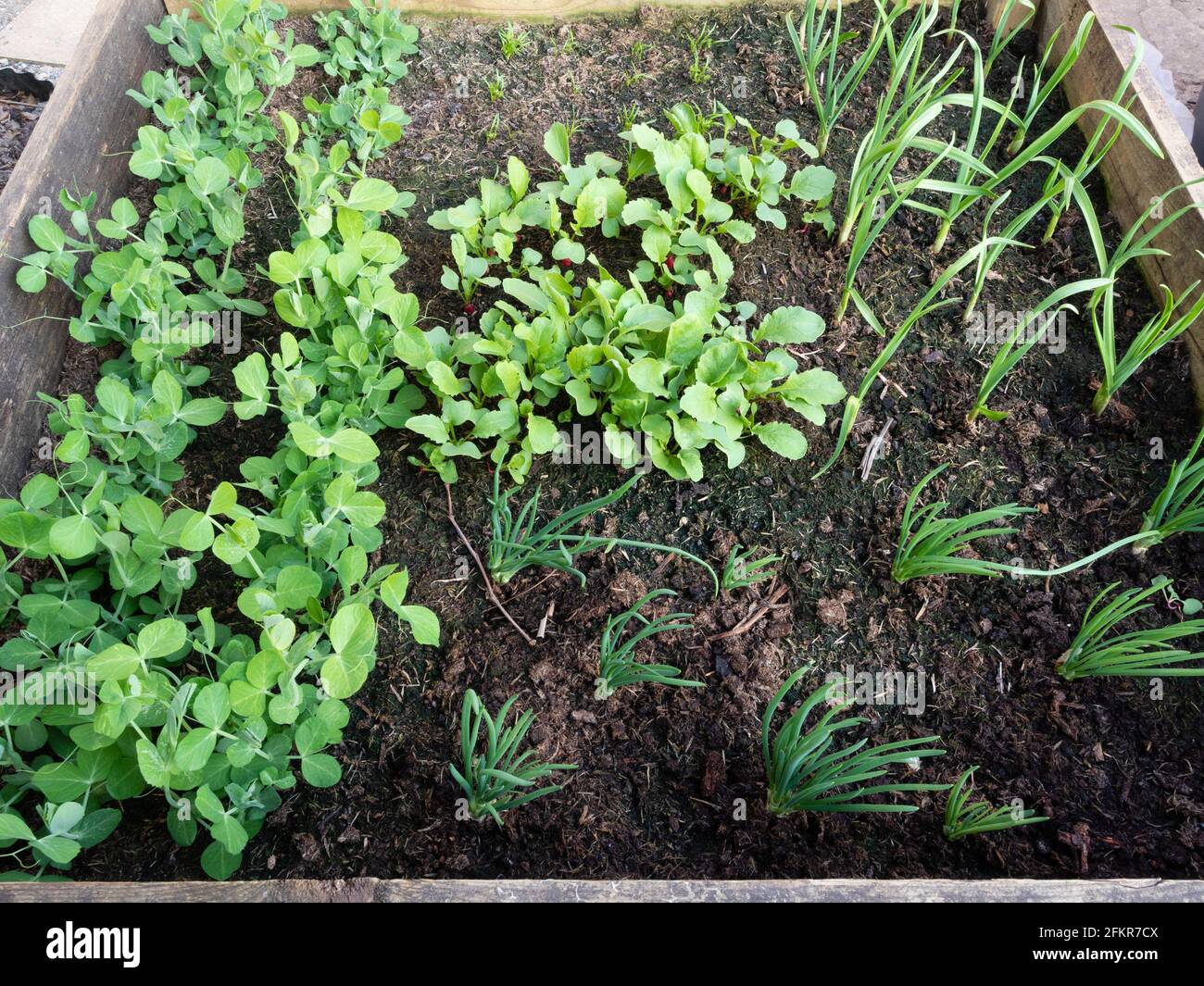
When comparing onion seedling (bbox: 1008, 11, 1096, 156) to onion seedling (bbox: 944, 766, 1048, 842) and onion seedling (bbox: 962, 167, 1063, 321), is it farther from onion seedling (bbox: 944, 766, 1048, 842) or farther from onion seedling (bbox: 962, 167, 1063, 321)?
onion seedling (bbox: 944, 766, 1048, 842)

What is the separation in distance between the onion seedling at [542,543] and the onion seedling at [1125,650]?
687 millimetres

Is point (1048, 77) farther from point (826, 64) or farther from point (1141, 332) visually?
point (1141, 332)

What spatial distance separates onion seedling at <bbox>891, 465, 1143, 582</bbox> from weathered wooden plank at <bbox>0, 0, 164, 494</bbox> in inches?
75.3

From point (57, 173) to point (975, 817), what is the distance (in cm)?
246

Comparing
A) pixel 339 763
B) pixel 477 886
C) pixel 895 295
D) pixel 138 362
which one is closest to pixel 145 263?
pixel 138 362

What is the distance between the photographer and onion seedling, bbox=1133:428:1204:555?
66.0 inches

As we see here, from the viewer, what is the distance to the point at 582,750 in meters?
1.65

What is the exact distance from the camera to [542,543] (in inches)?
73.2

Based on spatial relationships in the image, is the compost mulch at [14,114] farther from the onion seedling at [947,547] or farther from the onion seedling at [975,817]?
the onion seedling at [975,817]

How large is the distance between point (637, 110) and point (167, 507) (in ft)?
5.33

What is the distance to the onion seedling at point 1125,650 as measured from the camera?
1516 millimetres

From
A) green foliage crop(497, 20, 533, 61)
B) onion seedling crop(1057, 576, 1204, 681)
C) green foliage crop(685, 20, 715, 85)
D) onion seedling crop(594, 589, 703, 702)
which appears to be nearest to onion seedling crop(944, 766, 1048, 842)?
onion seedling crop(1057, 576, 1204, 681)

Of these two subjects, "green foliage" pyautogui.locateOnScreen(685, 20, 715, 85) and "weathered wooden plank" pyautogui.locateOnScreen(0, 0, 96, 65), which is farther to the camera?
"weathered wooden plank" pyautogui.locateOnScreen(0, 0, 96, 65)

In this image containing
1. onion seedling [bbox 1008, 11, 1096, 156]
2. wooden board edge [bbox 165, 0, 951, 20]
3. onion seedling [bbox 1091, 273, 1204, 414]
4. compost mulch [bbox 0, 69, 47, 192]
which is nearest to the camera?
onion seedling [bbox 1091, 273, 1204, 414]
